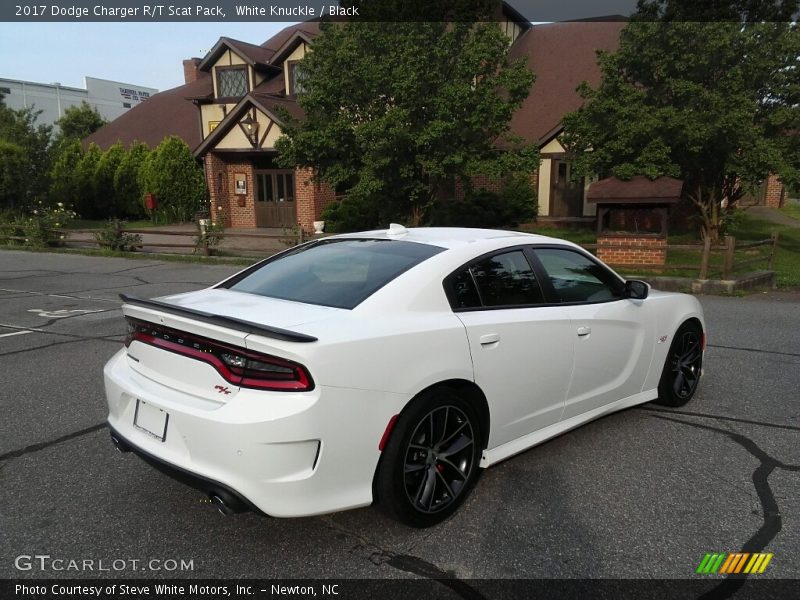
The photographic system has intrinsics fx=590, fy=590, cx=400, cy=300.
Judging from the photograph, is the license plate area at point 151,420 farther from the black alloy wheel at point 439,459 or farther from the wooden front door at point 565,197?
the wooden front door at point 565,197

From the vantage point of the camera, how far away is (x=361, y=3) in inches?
553

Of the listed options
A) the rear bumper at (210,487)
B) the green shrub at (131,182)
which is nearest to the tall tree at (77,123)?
the green shrub at (131,182)

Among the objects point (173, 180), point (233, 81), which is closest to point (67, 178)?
point (173, 180)

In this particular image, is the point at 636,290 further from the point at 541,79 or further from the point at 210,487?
the point at 541,79

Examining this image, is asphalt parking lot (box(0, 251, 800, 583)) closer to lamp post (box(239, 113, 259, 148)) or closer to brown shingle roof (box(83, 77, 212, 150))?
lamp post (box(239, 113, 259, 148))

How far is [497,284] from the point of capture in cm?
345

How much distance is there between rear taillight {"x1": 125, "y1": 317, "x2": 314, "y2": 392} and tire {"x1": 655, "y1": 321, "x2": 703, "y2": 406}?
3.17 m

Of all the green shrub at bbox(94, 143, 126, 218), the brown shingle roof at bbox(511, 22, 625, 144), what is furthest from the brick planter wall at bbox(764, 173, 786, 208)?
the green shrub at bbox(94, 143, 126, 218)

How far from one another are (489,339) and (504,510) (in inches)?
36.6

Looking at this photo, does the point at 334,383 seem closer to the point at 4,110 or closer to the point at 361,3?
the point at 361,3

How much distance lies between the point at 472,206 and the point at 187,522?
51.6 ft

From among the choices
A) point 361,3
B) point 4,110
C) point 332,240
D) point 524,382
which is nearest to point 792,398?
point 524,382

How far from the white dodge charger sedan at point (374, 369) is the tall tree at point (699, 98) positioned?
10.4 metres

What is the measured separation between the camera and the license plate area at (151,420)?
2.77 meters
